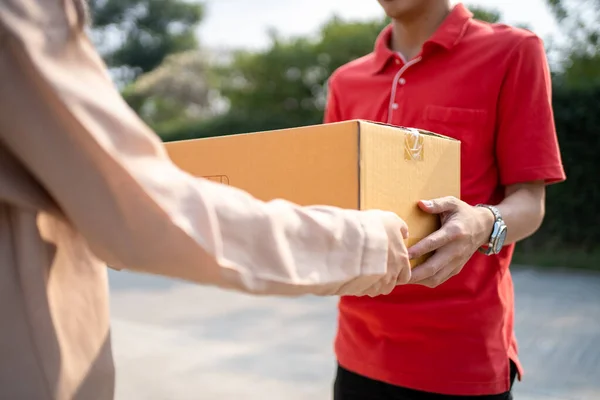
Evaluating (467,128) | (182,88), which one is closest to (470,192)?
(467,128)

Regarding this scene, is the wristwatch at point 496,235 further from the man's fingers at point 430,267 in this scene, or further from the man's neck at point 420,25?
the man's neck at point 420,25

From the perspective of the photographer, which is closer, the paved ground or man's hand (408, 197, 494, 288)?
man's hand (408, 197, 494, 288)

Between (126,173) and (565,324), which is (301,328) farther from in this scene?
(126,173)

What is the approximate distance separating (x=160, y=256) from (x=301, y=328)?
4047 millimetres

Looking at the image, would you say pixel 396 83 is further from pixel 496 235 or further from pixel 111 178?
pixel 111 178

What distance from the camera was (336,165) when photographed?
0.88 meters

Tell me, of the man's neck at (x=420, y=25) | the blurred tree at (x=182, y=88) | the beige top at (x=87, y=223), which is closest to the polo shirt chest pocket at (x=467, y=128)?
the man's neck at (x=420, y=25)

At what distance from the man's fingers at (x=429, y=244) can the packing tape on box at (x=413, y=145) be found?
0.41 feet

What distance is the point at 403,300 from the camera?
1323 mm

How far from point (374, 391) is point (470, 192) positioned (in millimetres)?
488

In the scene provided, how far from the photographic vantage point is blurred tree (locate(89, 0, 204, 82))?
84.1ft

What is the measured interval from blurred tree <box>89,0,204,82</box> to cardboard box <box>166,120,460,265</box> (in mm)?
26117

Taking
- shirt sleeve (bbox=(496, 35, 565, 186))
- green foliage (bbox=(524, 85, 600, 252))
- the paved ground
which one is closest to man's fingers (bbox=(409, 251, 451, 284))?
shirt sleeve (bbox=(496, 35, 565, 186))

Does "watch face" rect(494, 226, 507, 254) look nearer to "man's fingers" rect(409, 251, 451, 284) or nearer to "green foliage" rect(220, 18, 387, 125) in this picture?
"man's fingers" rect(409, 251, 451, 284)
